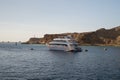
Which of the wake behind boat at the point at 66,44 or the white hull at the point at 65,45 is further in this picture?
the wake behind boat at the point at 66,44

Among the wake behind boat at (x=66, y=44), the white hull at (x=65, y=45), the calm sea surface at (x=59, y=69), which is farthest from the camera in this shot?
the wake behind boat at (x=66, y=44)

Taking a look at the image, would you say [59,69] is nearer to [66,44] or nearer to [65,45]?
[66,44]

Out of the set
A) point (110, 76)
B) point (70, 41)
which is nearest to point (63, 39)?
point (70, 41)

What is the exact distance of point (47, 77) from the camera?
44.2 metres

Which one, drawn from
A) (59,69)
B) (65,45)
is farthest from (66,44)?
(59,69)

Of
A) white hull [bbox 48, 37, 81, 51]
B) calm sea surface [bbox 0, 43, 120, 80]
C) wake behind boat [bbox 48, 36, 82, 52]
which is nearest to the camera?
calm sea surface [bbox 0, 43, 120, 80]

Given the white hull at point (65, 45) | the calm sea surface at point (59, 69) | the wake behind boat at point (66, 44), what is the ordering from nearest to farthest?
the calm sea surface at point (59, 69) → the white hull at point (65, 45) → the wake behind boat at point (66, 44)

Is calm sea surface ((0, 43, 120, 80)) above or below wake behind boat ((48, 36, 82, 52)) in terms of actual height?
below

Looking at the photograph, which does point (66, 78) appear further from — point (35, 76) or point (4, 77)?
point (4, 77)

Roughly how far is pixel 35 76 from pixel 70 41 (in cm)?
7784

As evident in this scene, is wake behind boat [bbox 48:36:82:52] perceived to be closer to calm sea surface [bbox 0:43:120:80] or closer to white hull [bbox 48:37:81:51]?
white hull [bbox 48:37:81:51]

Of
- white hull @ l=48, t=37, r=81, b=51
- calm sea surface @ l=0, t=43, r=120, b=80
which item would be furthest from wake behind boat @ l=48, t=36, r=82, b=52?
calm sea surface @ l=0, t=43, r=120, b=80

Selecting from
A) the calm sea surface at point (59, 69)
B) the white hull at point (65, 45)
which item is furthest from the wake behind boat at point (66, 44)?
the calm sea surface at point (59, 69)

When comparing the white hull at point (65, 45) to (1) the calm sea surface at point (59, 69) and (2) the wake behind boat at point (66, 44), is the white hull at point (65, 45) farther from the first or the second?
(1) the calm sea surface at point (59, 69)
